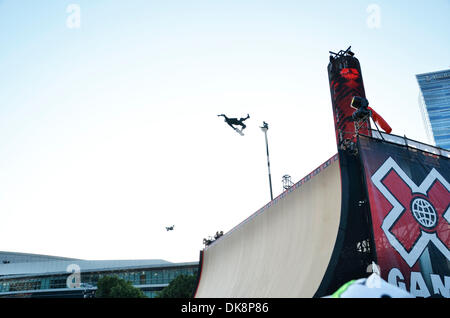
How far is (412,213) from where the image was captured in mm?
11438

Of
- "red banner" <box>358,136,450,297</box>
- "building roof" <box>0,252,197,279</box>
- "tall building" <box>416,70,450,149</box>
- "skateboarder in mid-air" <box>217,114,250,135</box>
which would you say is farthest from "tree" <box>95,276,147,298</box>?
"tall building" <box>416,70,450,149</box>

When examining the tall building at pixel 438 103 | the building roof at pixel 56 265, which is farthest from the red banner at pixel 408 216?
the tall building at pixel 438 103

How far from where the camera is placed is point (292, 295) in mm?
10820

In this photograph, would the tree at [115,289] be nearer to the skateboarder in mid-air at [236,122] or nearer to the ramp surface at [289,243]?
the ramp surface at [289,243]

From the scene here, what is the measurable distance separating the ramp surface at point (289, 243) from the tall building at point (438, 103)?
144019 mm

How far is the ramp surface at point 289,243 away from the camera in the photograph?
35.4 feet

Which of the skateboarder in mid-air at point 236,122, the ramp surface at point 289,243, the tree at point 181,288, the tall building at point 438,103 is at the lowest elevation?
the tree at point 181,288

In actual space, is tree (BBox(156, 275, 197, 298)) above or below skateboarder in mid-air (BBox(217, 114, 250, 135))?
below

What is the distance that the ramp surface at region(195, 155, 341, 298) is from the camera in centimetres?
1080

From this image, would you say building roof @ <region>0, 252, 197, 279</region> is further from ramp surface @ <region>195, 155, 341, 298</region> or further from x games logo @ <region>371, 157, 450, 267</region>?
x games logo @ <region>371, 157, 450, 267</region>

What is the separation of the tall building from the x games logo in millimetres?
143609

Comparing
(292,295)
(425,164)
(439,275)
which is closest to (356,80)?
(425,164)

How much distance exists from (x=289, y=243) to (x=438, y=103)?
159247 millimetres
